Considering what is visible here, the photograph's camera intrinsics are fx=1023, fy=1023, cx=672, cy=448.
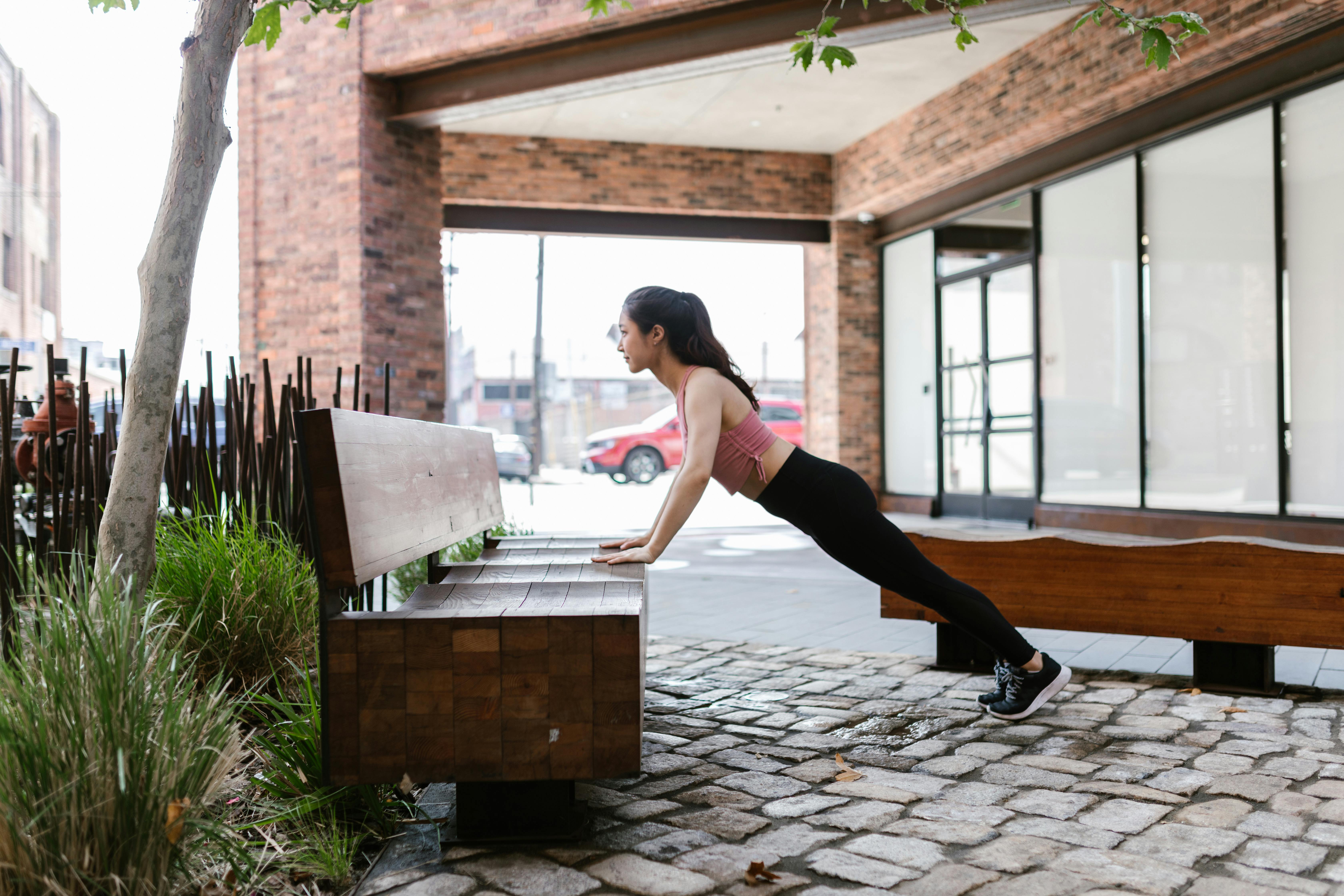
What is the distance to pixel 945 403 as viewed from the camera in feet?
41.5

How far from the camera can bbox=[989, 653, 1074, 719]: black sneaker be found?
3.33 m

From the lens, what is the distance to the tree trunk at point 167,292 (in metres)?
2.76

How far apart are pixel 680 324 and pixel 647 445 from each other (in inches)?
712

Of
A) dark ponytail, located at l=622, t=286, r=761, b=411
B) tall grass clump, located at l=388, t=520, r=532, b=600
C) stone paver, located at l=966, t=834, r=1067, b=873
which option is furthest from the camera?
tall grass clump, located at l=388, t=520, r=532, b=600

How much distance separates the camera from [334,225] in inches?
382

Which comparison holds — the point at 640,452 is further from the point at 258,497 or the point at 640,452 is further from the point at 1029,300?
the point at 258,497

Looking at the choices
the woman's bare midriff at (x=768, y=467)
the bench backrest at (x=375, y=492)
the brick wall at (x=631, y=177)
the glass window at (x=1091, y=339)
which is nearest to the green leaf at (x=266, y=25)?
the bench backrest at (x=375, y=492)

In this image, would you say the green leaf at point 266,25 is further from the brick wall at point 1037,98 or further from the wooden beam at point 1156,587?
the brick wall at point 1037,98

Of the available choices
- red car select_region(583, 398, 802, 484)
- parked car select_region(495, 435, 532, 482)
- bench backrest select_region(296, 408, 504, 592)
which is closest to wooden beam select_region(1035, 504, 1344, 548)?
bench backrest select_region(296, 408, 504, 592)

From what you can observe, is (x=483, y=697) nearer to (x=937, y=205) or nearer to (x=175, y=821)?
(x=175, y=821)

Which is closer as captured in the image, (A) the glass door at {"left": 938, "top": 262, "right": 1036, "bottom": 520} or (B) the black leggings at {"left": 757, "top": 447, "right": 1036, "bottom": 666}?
(B) the black leggings at {"left": 757, "top": 447, "right": 1036, "bottom": 666}

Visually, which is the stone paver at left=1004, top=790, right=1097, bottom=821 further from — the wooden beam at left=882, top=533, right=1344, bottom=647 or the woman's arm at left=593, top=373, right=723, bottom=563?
the wooden beam at left=882, top=533, right=1344, bottom=647

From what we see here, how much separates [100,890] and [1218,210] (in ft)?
28.8

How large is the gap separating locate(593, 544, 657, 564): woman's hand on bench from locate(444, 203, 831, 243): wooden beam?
10486 mm
